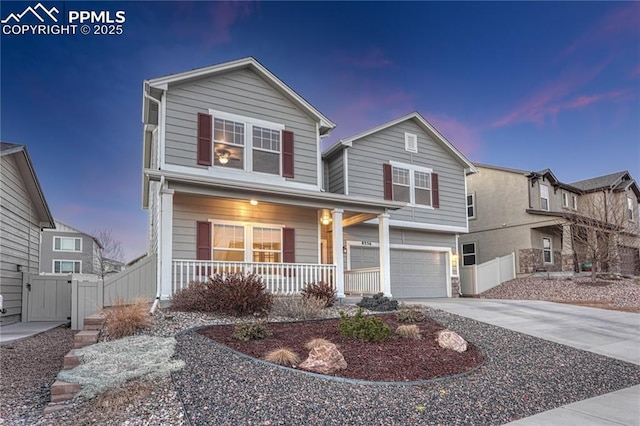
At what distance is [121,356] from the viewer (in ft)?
17.2

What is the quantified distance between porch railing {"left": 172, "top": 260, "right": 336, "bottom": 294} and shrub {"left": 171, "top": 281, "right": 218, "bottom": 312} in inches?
35.7

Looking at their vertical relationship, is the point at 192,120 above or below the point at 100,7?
below

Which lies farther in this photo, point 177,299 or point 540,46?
point 540,46

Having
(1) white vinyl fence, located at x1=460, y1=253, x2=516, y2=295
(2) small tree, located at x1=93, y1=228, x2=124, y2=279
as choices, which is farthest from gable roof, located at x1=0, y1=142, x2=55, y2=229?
(1) white vinyl fence, located at x1=460, y1=253, x2=516, y2=295

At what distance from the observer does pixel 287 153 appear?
42.4ft

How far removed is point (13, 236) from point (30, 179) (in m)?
2.04

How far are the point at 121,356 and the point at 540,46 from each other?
16.2 meters

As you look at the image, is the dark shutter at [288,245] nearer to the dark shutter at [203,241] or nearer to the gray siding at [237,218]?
the gray siding at [237,218]

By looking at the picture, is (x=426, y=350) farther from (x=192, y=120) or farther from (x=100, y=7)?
(x=100, y=7)

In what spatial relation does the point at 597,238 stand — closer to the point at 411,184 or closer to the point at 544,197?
the point at 544,197

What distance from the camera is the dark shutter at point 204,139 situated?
11573 millimetres

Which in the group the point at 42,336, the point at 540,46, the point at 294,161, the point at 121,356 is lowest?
the point at 42,336

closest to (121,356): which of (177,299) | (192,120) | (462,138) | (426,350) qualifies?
(177,299)

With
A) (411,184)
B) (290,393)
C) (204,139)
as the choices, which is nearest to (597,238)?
(411,184)
